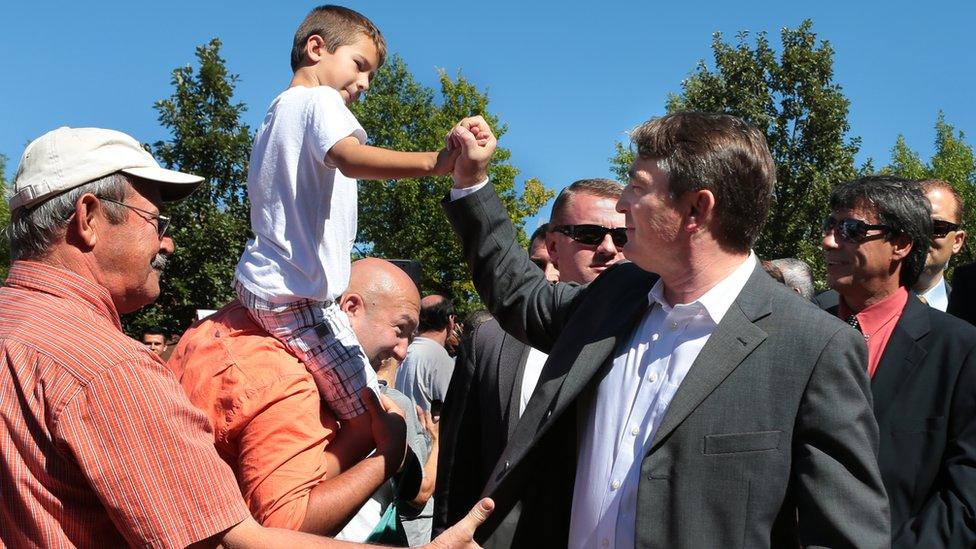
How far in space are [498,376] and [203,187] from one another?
50.7 feet

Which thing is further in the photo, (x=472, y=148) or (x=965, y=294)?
(x=965, y=294)

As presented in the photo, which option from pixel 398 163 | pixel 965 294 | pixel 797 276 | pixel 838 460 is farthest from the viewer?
pixel 797 276

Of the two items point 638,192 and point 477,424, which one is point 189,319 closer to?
point 477,424

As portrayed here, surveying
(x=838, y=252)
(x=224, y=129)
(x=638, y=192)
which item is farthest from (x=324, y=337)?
(x=224, y=129)

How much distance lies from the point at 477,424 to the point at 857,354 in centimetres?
200

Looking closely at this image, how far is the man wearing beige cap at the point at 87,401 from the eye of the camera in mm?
2193

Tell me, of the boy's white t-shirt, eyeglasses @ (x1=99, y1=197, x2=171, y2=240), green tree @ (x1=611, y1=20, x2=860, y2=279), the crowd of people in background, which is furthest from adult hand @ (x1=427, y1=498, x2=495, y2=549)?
green tree @ (x1=611, y1=20, x2=860, y2=279)

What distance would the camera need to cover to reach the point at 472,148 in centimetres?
289

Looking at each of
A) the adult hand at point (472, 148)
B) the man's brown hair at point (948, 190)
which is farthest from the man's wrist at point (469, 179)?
the man's brown hair at point (948, 190)

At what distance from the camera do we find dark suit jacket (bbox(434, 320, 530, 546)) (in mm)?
3889

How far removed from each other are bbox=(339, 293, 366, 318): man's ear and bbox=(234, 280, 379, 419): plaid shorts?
2.47 feet

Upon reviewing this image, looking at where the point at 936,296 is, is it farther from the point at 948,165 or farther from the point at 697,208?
the point at 948,165

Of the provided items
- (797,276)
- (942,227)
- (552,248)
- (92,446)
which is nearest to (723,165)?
(92,446)

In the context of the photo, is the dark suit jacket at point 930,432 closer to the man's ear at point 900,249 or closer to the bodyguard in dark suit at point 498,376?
the man's ear at point 900,249
